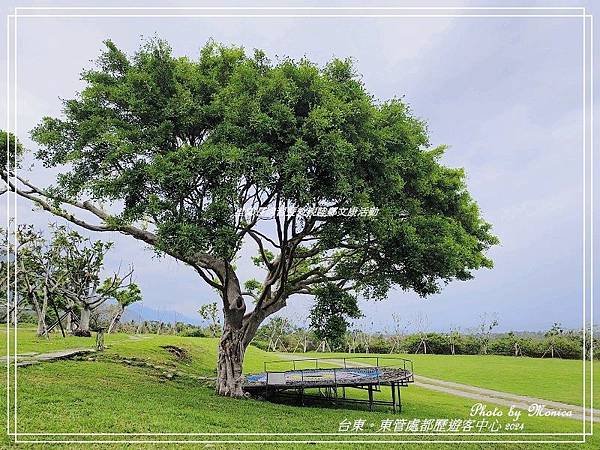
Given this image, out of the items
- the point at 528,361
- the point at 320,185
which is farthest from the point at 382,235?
the point at 528,361

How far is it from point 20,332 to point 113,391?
356 inches

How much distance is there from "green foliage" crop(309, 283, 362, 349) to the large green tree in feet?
1.80

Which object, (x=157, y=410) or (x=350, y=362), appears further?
(x=350, y=362)

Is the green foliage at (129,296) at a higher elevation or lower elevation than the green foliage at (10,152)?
lower

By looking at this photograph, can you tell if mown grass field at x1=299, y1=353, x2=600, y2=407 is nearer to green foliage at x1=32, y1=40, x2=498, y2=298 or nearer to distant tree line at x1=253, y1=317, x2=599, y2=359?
distant tree line at x1=253, y1=317, x2=599, y2=359

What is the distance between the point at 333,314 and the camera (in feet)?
Result: 38.3

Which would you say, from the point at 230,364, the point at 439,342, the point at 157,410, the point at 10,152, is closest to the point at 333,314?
the point at 230,364

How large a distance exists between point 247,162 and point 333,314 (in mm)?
4440

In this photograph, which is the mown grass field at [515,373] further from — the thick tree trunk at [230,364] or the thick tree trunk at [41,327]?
the thick tree trunk at [41,327]

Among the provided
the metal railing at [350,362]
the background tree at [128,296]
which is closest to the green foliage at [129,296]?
the background tree at [128,296]

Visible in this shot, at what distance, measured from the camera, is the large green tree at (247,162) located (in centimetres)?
877

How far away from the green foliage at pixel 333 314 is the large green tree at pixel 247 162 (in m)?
0.55

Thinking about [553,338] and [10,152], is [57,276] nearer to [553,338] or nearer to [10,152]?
[10,152]

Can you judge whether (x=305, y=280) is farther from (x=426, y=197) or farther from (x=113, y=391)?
(x=113, y=391)
